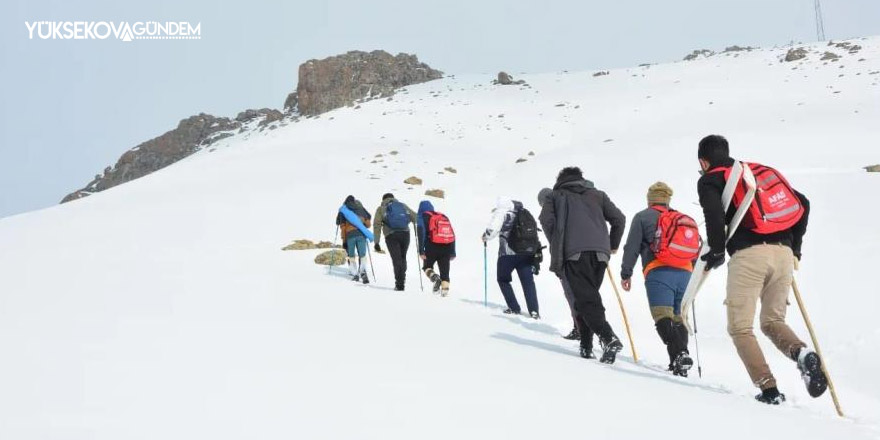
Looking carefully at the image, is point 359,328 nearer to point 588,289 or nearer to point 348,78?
point 588,289

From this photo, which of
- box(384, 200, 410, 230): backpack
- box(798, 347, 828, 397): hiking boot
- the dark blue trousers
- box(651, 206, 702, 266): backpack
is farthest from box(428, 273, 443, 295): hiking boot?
box(798, 347, 828, 397): hiking boot

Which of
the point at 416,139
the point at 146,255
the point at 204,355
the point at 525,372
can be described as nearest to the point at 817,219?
the point at 525,372

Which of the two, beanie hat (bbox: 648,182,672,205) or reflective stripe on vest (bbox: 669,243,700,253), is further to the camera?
beanie hat (bbox: 648,182,672,205)

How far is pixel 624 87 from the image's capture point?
4797cm

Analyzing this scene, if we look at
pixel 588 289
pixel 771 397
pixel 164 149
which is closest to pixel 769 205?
pixel 771 397

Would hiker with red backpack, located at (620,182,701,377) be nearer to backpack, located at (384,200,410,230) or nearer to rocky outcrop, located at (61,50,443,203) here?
backpack, located at (384,200,410,230)

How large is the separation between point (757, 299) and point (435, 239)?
6470mm

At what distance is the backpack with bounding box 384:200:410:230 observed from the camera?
10867 millimetres

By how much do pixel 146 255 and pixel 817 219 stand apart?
14144 mm

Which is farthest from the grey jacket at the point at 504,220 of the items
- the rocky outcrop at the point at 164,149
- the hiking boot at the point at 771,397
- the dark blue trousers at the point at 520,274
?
the rocky outcrop at the point at 164,149

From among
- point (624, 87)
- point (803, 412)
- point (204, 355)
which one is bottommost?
point (803, 412)

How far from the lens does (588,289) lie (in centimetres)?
581

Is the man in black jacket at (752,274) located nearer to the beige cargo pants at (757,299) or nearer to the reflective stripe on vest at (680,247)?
the beige cargo pants at (757,299)

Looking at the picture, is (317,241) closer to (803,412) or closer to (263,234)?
(263,234)
